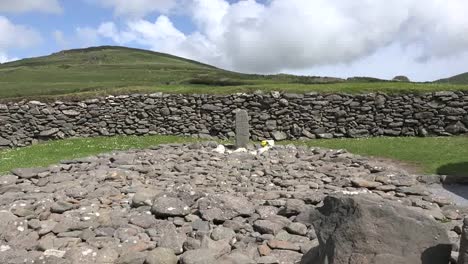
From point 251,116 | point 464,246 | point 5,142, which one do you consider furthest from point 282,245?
point 5,142

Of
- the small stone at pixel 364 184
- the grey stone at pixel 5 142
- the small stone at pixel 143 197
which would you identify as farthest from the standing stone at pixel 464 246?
the grey stone at pixel 5 142

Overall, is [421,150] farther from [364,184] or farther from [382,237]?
[382,237]

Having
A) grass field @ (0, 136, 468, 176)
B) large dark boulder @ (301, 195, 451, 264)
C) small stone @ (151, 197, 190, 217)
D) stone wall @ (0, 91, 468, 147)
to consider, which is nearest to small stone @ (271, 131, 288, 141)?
stone wall @ (0, 91, 468, 147)

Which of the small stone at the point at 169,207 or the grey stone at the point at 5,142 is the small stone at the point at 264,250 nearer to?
the small stone at the point at 169,207

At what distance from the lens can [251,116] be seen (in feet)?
82.9

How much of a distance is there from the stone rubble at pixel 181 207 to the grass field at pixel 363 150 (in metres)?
2.89

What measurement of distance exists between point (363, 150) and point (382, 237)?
47.6 ft

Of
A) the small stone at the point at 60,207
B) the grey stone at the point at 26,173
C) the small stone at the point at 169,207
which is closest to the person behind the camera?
the small stone at the point at 169,207

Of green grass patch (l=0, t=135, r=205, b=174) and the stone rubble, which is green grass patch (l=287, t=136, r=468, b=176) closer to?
the stone rubble

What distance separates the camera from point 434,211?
33.0 ft

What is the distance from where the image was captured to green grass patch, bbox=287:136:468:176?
15727 millimetres

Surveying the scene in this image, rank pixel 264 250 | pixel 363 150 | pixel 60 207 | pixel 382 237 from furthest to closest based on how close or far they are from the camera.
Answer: pixel 363 150 < pixel 60 207 < pixel 264 250 < pixel 382 237

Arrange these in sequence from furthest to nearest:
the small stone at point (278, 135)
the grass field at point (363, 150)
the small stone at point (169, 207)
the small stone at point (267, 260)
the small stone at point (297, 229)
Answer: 1. the small stone at point (278, 135)
2. the grass field at point (363, 150)
3. the small stone at point (169, 207)
4. the small stone at point (297, 229)
5. the small stone at point (267, 260)

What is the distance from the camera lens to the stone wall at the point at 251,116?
24109mm
